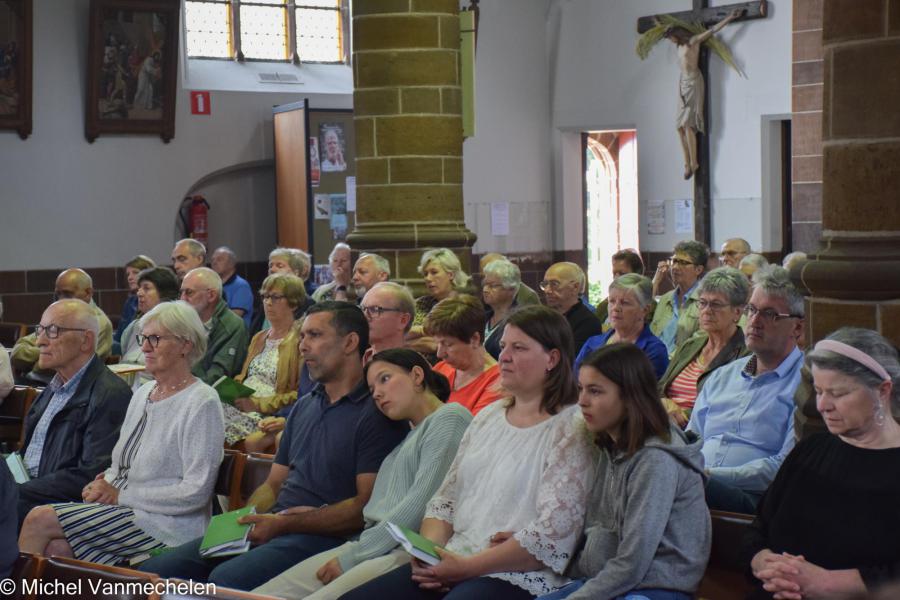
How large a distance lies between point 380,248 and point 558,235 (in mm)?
7172

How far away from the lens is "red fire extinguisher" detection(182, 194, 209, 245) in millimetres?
14164

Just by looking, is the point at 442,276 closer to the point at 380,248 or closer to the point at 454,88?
the point at 380,248

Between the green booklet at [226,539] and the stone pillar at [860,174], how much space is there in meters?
1.97

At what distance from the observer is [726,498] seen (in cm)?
428

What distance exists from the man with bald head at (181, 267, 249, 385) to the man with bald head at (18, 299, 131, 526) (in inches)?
67.2

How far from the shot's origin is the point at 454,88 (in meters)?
9.44

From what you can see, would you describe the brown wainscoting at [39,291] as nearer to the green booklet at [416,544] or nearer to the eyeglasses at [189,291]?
the eyeglasses at [189,291]

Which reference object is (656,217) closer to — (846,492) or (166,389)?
(166,389)

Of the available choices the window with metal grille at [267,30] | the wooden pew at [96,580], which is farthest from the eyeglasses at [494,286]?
the window with metal grille at [267,30]

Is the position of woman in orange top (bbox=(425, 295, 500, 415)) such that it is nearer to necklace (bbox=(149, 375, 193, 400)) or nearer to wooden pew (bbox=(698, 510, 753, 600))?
necklace (bbox=(149, 375, 193, 400))

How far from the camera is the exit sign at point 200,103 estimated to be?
556 inches

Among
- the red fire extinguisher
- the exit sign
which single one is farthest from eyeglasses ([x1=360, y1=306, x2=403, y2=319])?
the exit sign

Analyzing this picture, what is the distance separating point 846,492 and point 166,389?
2.59 metres

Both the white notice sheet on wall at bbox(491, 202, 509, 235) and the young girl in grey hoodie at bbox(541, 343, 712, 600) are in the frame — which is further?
the white notice sheet on wall at bbox(491, 202, 509, 235)
